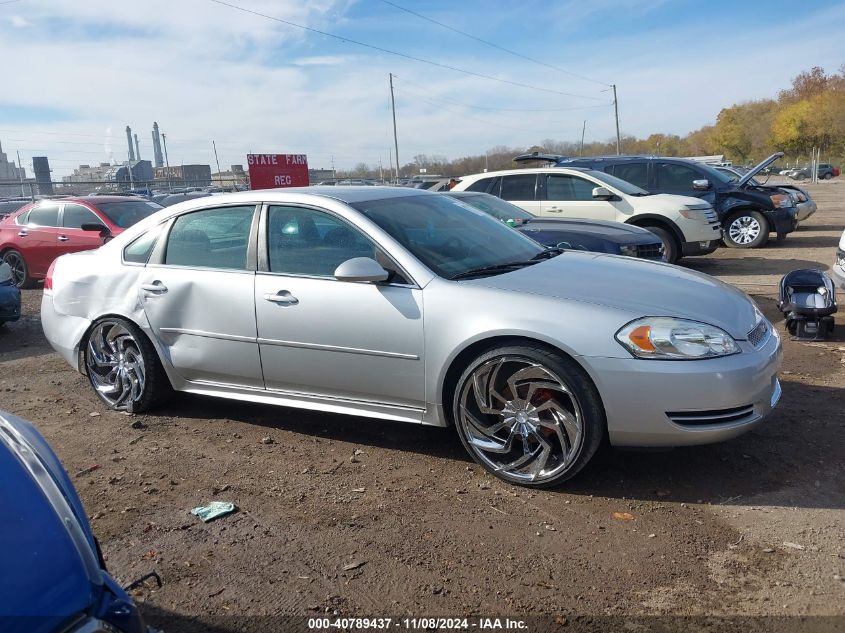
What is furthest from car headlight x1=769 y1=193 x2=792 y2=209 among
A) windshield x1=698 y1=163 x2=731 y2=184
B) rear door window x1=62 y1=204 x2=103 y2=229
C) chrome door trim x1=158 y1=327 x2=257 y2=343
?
rear door window x1=62 y1=204 x2=103 y2=229

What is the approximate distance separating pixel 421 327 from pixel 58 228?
9.65 m

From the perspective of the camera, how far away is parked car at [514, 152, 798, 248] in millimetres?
12555

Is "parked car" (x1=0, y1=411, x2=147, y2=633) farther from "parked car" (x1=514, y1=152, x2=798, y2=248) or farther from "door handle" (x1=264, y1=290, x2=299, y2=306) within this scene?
"parked car" (x1=514, y1=152, x2=798, y2=248)

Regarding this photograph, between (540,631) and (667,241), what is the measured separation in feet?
29.4

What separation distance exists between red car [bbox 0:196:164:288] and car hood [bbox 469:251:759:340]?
8868 mm

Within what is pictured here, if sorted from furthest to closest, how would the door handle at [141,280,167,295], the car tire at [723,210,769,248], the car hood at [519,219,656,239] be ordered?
the car tire at [723,210,769,248]
the car hood at [519,219,656,239]
the door handle at [141,280,167,295]

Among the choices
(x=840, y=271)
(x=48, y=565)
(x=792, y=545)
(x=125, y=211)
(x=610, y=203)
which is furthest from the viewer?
(x=125, y=211)

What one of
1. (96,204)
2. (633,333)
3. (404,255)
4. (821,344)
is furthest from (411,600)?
(96,204)

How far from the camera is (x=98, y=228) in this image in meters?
11.0

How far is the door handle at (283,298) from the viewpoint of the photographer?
13.5ft

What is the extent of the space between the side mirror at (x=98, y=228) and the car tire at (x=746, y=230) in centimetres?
1074

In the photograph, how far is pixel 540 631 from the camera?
256 centimetres

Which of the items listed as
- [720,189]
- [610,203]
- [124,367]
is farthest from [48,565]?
[720,189]

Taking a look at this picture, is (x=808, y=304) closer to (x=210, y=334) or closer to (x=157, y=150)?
(x=210, y=334)
